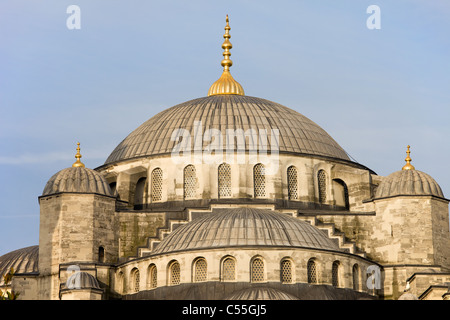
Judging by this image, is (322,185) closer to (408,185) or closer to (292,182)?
(292,182)

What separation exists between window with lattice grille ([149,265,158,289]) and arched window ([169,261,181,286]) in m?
0.99

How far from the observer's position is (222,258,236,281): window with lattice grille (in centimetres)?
7025

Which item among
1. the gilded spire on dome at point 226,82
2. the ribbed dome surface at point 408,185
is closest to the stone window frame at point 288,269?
the ribbed dome surface at point 408,185

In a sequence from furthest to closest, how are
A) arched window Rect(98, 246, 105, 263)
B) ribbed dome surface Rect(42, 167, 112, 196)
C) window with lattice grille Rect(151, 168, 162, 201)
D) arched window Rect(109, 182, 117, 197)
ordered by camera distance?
arched window Rect(109, 182, 117, 197) → window with lattice grille Rect(151, 168, 162, 201) → ribbed dome surface Rect(42, 167, 112, 196) → arched window Rect(98, 246, 105, 263)

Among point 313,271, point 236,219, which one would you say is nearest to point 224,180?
point 236,219

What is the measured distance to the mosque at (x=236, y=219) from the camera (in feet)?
232

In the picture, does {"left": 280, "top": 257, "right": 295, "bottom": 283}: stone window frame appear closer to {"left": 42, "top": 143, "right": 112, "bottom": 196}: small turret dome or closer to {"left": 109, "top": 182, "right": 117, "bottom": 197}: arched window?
{"left": 42, "top": 143, "right": 112, "bottom": 196}: small turret dome

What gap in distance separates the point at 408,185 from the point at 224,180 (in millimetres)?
9838

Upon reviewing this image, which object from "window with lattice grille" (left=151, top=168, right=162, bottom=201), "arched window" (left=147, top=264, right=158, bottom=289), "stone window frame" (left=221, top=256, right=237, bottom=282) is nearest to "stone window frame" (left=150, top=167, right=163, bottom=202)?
"window with lattice grille" (left=151, top=168, right=162, bottom=201)

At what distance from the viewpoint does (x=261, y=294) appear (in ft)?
220

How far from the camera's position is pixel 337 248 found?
73125 mm

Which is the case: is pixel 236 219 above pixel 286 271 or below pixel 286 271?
above
